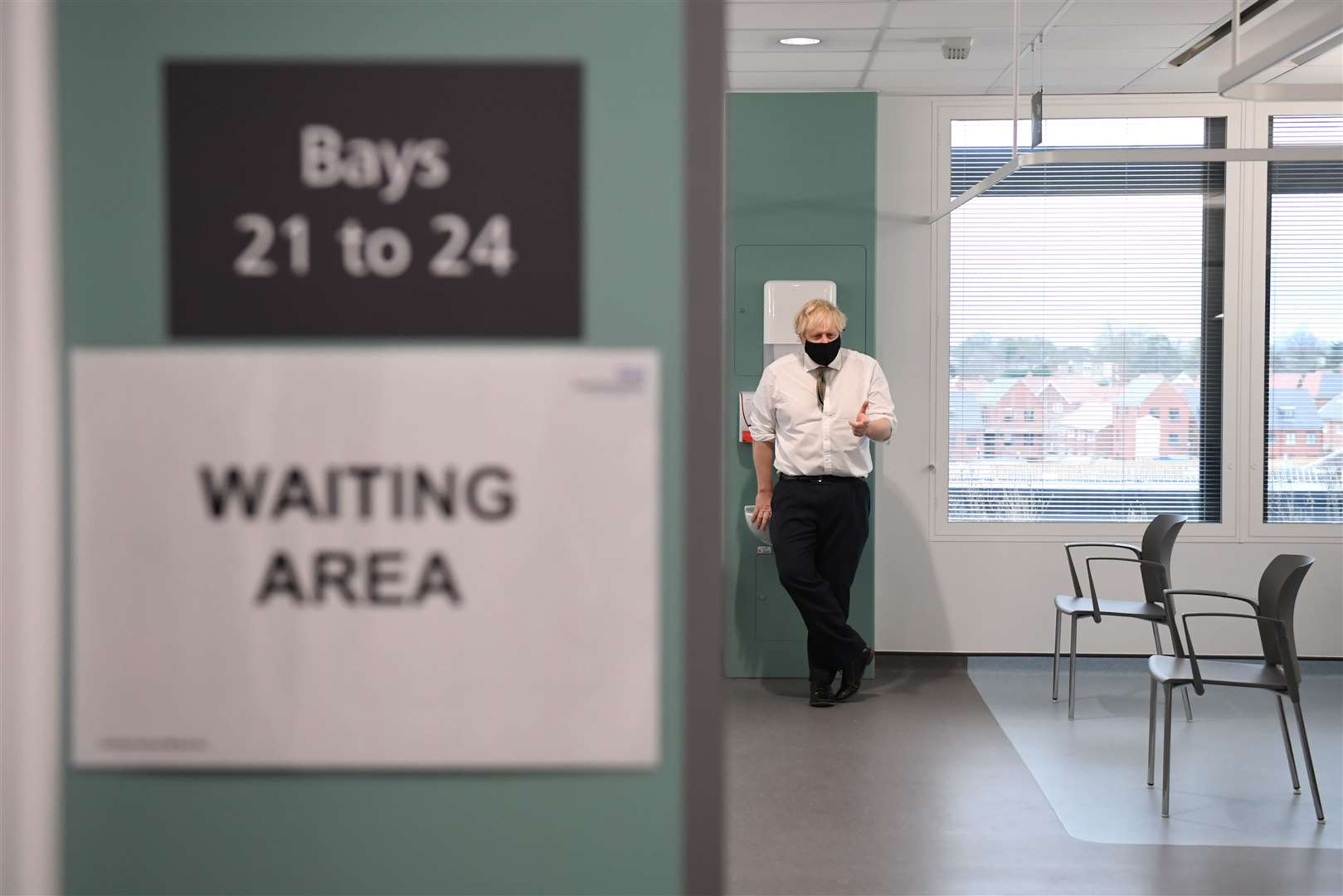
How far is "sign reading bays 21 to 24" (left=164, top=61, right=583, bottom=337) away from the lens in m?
1.31

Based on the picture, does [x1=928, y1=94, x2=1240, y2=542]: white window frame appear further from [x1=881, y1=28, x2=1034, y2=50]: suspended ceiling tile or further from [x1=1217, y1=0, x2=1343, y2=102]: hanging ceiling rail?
[x1=1217, y1=0, x2=1343, y2=102]: hanging ceiling rail

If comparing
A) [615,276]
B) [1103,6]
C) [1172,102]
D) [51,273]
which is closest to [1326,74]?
[1172,102]

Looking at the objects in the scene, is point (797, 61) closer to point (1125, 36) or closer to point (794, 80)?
point (794, 80)

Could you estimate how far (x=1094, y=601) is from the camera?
4891mm

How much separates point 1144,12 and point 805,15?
138cm

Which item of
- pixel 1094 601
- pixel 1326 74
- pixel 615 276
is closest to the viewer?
pixel 615 276

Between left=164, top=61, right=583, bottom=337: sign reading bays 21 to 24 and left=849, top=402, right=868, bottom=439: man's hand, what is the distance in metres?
3.49

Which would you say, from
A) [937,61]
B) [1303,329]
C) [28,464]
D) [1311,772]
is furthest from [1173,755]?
[28,464]

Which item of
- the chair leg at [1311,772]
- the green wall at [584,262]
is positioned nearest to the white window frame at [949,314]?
the chair leg at [1311,772]

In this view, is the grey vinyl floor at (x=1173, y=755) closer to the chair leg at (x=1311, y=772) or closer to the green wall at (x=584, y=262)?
the chair leg at (x=1311, y=772)

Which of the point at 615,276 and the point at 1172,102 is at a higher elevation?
the point at 1172,102

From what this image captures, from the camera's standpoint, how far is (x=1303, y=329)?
227 inches

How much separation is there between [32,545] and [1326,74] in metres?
6.19

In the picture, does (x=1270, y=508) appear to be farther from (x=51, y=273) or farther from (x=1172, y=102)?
(x=51, y=273)
